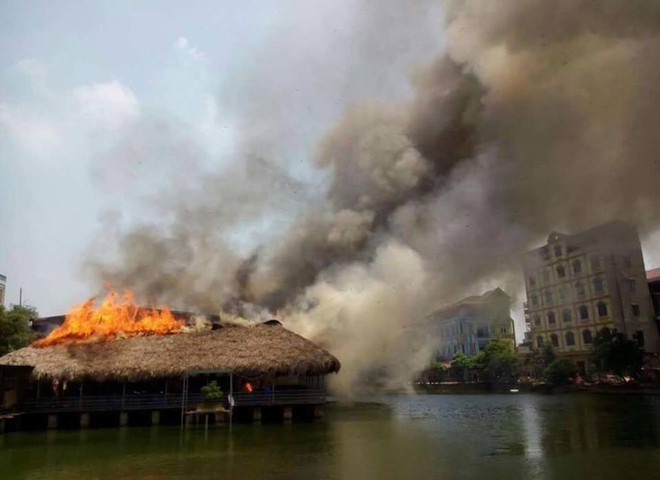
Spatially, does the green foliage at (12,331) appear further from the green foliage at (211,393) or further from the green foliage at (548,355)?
the green foliage at (548,355)

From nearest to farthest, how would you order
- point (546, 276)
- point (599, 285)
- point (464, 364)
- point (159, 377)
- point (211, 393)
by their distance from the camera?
point (211, 393) < point (159, 377) < point (599, 285) < point (546, 276) < point (464, 364)

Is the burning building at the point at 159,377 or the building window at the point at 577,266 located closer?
the burning building at the point at 159,377

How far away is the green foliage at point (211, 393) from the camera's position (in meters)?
26.1

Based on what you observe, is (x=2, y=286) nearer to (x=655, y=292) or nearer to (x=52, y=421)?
(x=52, y=421)

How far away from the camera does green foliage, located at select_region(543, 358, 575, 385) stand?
47.5 metres

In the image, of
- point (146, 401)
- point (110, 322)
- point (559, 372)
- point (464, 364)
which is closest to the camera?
point (146, 401)

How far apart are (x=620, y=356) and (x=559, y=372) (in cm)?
648

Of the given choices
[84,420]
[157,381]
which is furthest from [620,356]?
[84,420]

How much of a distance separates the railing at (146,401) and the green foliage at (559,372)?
28.4 meters

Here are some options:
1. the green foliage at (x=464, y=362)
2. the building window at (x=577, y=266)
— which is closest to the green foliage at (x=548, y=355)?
the building window at (x=577, y=266)

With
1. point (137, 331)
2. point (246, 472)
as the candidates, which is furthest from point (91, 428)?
point (246, 472)

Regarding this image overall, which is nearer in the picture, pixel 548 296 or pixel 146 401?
pixel 146 401

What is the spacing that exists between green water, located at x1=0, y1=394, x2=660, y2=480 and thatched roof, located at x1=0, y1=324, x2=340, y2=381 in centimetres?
276

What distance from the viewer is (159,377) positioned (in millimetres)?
26828
